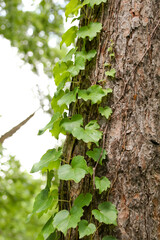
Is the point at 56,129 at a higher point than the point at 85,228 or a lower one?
higher

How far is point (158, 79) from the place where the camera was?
1.19 meters

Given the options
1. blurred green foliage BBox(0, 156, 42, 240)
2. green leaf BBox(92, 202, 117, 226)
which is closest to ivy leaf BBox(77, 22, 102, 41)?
green leaf BBox(92, 202, 117, 226)

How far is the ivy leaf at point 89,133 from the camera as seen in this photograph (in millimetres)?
1086

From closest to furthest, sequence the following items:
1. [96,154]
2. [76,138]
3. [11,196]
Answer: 1. [96,154]
2. [76,138]
3. [11,196]

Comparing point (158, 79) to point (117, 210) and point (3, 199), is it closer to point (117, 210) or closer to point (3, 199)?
point (117, 210)

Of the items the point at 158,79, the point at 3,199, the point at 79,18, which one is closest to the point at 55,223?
the point at 158,79

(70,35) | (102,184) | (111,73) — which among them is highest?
(70,35)

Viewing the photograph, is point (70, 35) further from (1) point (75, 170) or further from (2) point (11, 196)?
(2) point (11, 196)

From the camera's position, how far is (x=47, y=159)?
1204 mm

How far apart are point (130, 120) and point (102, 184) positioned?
13.0 inches

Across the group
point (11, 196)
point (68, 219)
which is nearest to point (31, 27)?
point (11, 196)

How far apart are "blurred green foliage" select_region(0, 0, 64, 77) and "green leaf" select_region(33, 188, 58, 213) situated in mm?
2936

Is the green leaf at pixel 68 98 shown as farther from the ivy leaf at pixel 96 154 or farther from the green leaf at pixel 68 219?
the green leaf at pixel 68 219

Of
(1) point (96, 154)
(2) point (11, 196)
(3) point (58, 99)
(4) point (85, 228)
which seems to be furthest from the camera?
(2) point (11, 196)
